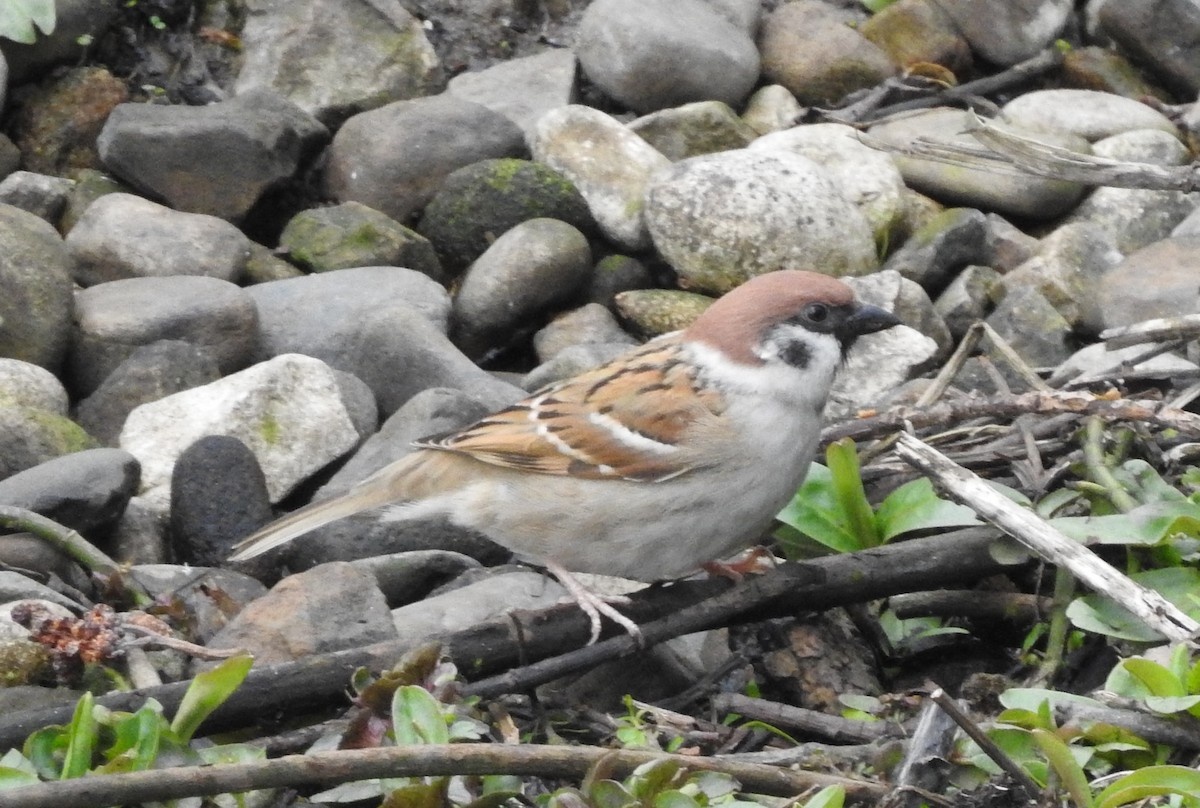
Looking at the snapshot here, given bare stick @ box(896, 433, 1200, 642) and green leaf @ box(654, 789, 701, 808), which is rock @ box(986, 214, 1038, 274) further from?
green leaf @ box(654, 789, 701, 808)

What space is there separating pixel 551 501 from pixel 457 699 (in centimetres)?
80

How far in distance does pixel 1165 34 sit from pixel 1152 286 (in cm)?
219

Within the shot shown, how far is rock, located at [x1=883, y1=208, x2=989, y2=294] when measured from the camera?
5809mm

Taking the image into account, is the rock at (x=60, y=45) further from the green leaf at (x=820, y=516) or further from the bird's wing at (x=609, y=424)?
the green leaf at (x=820, y=516)

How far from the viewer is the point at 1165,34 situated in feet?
22.6

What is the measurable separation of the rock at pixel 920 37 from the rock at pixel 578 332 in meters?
2.14

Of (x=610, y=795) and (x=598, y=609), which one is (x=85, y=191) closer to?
(x=598, y=609)

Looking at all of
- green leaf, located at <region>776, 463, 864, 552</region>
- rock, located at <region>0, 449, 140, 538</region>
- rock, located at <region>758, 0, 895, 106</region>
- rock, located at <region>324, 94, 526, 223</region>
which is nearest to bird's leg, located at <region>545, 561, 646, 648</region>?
green leaf, located at <region>776, 463, 864, 552</region>

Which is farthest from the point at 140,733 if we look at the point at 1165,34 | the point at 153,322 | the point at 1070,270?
the point at 1165,34

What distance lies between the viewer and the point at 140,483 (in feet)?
14.6

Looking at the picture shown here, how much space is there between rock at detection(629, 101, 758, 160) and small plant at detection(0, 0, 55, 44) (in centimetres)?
377

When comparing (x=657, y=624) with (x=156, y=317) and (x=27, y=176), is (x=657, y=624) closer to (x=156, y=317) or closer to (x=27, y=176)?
(x=156, y=317)

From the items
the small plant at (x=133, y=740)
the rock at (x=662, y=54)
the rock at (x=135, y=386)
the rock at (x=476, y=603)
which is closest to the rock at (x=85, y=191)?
the rock at (x=135, y=386)

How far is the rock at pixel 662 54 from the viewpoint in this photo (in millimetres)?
6598
